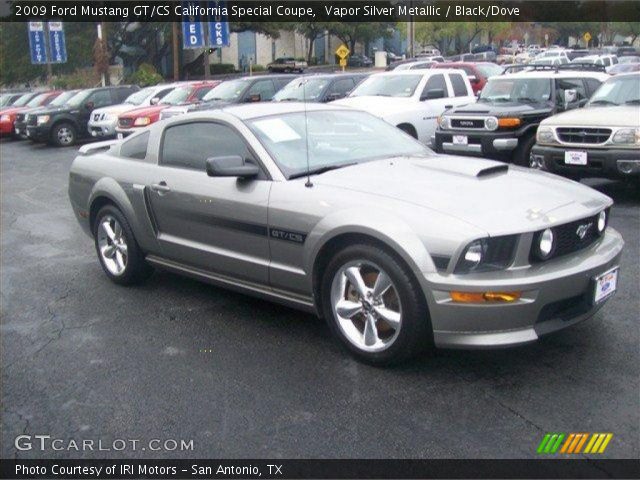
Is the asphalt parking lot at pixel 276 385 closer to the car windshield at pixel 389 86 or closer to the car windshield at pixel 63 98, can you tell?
the car windshield at pixel 389 86

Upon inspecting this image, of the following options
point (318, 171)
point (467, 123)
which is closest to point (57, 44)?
point (467, 123)

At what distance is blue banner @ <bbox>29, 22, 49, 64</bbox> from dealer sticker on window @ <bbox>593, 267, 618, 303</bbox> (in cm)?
3877

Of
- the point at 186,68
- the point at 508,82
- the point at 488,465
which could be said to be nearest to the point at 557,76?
the point at 508,82

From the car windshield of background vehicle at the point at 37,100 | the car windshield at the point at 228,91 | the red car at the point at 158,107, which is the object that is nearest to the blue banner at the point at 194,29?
the car windshield of background vehicle at the point at 37,100

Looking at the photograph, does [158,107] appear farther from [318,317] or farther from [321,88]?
[318,317]

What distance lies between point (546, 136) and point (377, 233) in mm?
5833

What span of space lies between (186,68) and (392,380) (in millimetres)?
53519

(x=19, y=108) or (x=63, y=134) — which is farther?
(x=19, y=108)

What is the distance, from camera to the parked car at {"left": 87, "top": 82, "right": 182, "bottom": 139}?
65.5 feet

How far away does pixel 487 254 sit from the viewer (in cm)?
384

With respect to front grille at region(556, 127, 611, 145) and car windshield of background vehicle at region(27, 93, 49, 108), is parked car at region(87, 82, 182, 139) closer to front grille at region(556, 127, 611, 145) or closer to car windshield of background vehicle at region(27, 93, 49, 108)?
car windshield of background vehicle at region(27, 93, 49, 108)

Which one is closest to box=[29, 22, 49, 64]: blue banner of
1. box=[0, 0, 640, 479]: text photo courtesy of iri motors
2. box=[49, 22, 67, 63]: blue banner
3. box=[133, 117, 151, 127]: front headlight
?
box=[49, 22, 67, 63]: blue banner

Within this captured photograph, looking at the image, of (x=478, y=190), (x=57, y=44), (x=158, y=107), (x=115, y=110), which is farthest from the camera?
(x=57, y=44)

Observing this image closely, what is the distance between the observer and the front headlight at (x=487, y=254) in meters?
3.81
